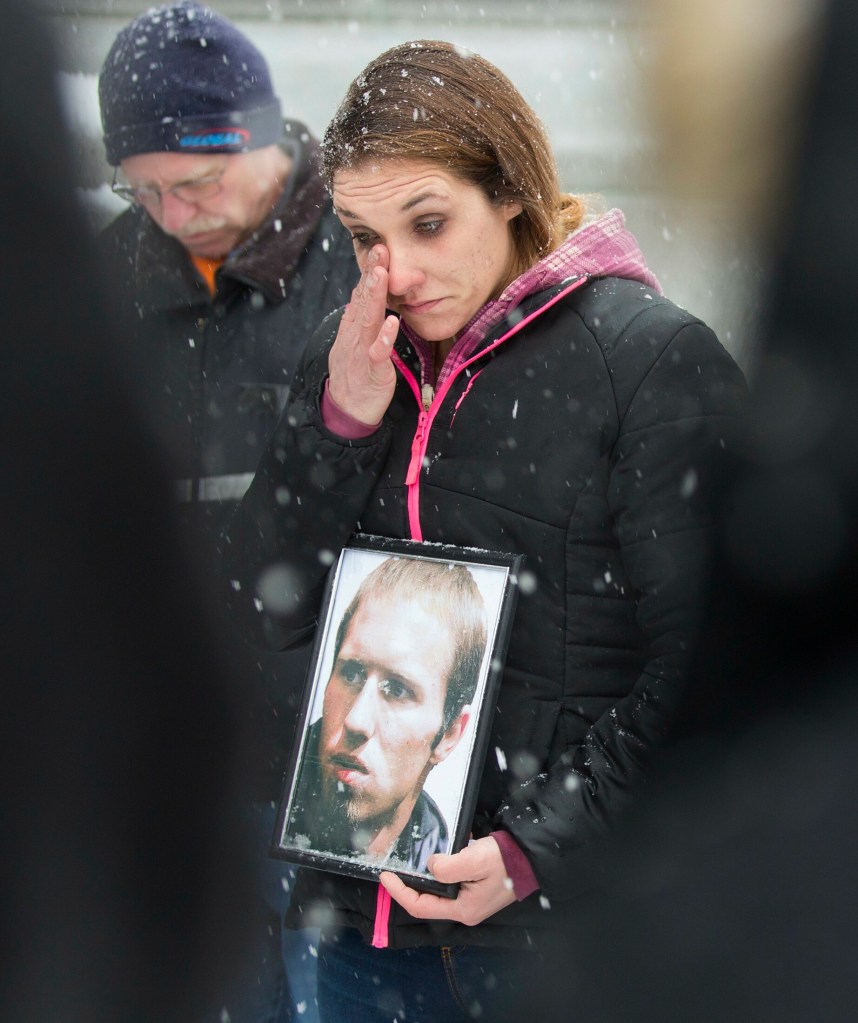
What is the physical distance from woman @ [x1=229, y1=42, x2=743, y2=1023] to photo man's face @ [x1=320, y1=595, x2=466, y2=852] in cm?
9

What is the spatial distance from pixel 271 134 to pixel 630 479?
3.80 ft

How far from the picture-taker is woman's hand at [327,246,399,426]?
1312 mm

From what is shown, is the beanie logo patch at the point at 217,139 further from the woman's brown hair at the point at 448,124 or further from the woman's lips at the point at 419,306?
the woman's lips at the point at 419,306

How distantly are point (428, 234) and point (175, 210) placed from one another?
829 mm

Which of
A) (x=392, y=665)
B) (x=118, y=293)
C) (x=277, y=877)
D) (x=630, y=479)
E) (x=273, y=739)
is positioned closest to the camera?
(x=118, y=293)

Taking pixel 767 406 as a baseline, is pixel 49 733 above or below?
below

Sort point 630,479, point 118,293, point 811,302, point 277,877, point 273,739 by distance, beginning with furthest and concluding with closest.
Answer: point 277,877 → point 273,739 → point 630,479 → point 118,293 → point 811,302

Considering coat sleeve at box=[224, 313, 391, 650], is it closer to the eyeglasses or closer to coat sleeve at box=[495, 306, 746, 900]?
coat sleeve at box=[495, 306, 746, 900]

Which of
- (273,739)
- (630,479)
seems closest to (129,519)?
(630,479)

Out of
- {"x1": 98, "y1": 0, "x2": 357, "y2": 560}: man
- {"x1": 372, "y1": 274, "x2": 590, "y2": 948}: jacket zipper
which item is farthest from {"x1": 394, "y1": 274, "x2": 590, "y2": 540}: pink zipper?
{"x1": 98, "y1": 0, "x2": 357, "y2": 560}: man

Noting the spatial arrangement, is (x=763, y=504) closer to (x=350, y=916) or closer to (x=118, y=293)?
(x=118, y=293)

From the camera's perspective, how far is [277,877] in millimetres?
1860

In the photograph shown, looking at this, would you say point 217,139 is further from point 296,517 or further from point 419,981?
point 419,981

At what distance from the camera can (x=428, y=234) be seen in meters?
1.33
